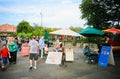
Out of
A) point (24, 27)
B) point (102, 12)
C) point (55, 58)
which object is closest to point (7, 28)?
point (24, 27)

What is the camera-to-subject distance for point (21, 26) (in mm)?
88188

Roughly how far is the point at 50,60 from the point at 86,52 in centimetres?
281

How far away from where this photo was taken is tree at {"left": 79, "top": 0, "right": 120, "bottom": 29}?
30867 mm

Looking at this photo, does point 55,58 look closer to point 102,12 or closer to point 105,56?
point 105,56

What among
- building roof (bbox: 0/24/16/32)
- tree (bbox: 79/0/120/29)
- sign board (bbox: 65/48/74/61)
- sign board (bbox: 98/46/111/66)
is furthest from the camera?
building roof (bbox: 0/24/16/32)

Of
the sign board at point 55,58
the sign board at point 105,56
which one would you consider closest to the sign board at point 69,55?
the sign board at point 55,58

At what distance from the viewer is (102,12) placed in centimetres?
3112

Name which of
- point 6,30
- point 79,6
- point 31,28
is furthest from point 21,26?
point 79,6

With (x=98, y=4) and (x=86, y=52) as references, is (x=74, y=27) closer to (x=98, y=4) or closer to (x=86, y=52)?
(x=98, y=4)

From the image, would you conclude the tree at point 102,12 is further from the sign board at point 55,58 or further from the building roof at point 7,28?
the building roof at point 7,28

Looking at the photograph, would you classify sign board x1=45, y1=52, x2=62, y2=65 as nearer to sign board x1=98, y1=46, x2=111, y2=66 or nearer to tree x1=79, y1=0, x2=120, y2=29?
sign board x1=98, y1=46, x2=111, y2=66

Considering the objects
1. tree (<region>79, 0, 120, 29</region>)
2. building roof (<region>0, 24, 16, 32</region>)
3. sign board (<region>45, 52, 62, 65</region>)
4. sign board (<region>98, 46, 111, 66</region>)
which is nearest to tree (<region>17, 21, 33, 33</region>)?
building roof (<region>0, 24, 16, 32</region>)

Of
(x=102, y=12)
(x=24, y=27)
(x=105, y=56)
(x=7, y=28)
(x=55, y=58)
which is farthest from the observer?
(x=7, y=28)

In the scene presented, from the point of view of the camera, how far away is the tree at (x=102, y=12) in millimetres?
30867
